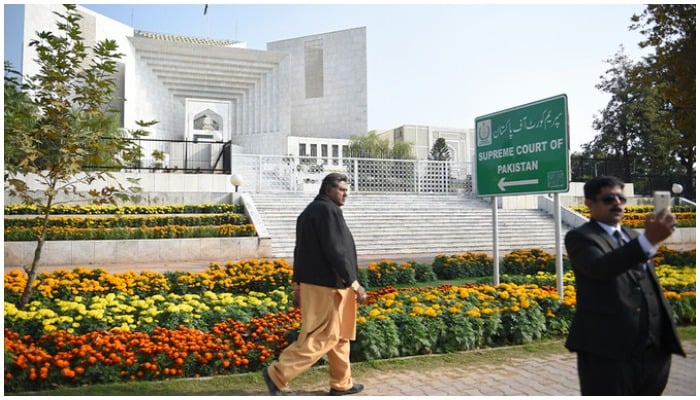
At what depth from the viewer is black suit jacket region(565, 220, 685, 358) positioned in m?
2.39

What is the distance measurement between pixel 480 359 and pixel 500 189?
3.73 metres

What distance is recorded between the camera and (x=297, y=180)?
768 inches

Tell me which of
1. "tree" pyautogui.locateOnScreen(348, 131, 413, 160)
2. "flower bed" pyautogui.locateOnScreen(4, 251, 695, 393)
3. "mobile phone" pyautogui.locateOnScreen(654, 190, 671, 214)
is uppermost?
"tree" pyautogui.locateOnScreen(348, 131, 413, 160)

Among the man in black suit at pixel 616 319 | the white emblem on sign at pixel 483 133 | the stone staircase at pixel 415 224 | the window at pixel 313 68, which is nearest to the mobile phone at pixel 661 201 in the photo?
the man in black suit at pixel 616 319

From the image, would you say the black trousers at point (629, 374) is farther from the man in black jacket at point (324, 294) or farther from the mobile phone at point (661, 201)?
the man in black jacket at point (324, 294)

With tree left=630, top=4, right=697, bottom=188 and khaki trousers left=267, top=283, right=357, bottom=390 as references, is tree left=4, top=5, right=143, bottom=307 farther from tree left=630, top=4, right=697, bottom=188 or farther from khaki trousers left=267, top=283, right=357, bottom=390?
tree left=630, top=4, right=697, bottom=188

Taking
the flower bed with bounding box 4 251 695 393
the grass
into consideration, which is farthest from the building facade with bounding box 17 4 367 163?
the grass

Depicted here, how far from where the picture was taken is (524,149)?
7602 mm

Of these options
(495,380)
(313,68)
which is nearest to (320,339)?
(495,380)

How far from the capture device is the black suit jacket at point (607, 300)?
239cm

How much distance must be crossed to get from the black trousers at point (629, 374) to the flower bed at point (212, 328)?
2408 mm

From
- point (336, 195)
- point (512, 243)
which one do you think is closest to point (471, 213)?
point (512, 243)

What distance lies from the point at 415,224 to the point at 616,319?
1397 cm

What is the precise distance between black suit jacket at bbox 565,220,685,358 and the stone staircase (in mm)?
11032
